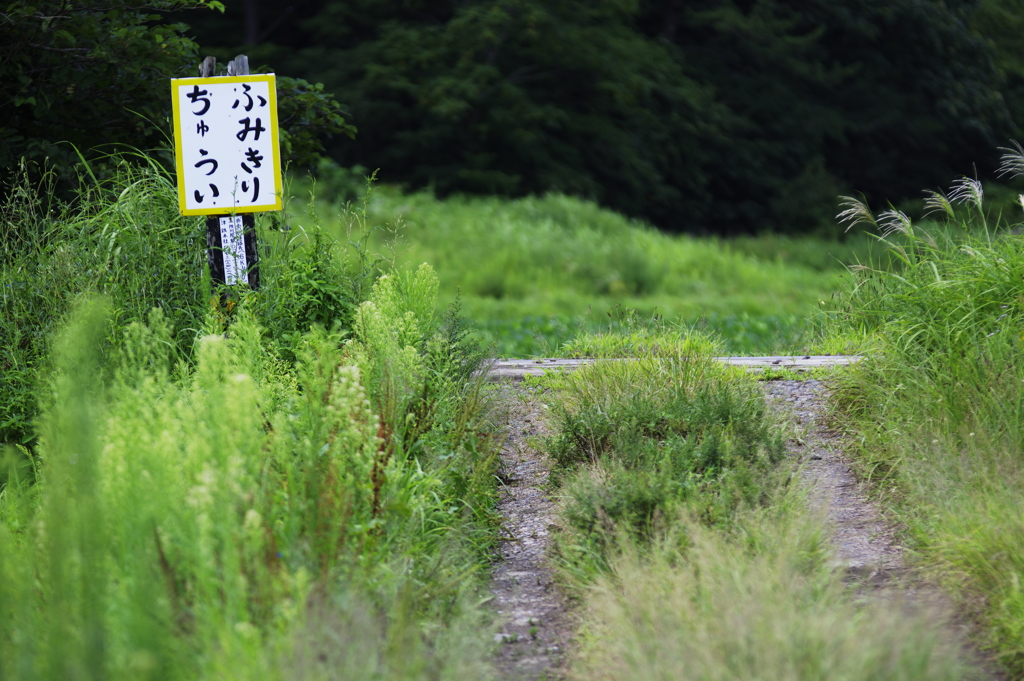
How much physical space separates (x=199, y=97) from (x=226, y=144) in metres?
0.29

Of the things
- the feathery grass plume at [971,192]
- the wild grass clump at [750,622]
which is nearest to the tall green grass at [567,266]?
the feathery grass plume at [971,192]

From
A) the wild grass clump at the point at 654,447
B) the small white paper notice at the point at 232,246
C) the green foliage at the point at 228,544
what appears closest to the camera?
the green foliage at the point at 228,544

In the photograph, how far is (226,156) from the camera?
5352 millimetres

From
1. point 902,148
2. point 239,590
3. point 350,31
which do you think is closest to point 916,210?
point 902,148

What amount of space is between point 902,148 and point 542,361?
24548mm

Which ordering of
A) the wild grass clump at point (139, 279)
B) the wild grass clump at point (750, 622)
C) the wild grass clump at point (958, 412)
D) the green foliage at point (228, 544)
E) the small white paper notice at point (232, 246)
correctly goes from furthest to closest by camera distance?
the small white paper notice at point (232, 246) < the wild grass clump at point (139, 279) < the wild grass clump at point (958, 412) < the wild grass clump at point (750, 622) < the green foliage at point (228, 544)

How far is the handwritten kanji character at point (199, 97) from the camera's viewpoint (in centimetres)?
533

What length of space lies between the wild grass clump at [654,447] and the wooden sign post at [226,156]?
202 centimetres

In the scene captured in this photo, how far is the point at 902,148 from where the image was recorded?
28.4 meters

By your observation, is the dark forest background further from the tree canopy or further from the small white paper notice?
the small white paper notice

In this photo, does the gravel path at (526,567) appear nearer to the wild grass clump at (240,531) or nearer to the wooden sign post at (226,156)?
the wild grass clump at (240,531)

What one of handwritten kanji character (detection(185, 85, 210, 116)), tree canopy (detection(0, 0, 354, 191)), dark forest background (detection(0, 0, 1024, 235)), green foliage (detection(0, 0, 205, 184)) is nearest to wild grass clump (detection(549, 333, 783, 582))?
handwritten kanji character (detection(185, 85, 210, 116))

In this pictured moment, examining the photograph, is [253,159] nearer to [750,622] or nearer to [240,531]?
[240,531]

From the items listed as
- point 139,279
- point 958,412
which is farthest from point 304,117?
point 958,412
